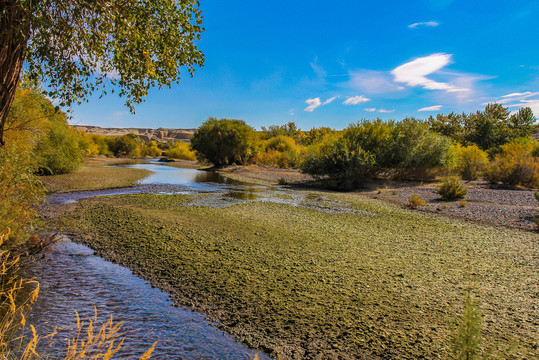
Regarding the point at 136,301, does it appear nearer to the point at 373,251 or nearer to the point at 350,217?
the point at 373,251

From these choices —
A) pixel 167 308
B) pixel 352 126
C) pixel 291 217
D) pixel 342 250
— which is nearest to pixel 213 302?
pixel 167 308

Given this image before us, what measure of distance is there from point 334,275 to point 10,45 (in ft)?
21.2

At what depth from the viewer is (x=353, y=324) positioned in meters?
4.73

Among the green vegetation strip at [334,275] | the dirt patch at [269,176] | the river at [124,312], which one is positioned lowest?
the river at [124,312]

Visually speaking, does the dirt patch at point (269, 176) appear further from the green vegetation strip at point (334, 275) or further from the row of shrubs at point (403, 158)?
the green vegetation strip at point (334, 275)

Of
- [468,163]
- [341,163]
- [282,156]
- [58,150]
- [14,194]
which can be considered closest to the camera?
[14,194]

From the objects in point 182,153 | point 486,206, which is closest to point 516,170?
point 486,206

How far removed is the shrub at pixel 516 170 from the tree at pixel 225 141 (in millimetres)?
31926

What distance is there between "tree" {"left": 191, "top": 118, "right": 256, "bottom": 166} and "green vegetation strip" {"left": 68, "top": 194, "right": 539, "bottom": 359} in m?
36.6

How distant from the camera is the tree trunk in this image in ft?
13.8

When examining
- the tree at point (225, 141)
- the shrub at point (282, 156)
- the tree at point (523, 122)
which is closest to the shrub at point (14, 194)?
the shrub at point (282, 156)

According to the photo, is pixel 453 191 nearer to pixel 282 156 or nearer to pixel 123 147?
pixel 282 156

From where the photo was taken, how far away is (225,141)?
48.3 metres

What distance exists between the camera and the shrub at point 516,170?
21406mm
